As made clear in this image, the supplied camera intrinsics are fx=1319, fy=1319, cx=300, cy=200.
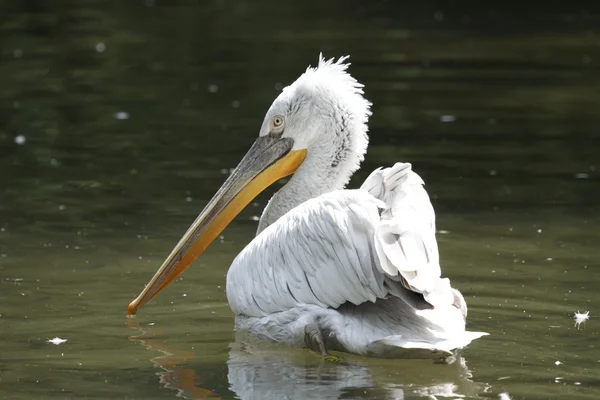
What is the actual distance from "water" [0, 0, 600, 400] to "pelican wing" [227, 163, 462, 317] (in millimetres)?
260

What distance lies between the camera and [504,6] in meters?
19.7

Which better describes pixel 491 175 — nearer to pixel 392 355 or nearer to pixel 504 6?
pixel 392 355

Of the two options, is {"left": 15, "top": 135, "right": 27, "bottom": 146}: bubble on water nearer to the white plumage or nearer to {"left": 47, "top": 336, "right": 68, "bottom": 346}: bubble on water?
{"left": 47, "top": 336, "right": 68, "bottom": 346}: bubble on water

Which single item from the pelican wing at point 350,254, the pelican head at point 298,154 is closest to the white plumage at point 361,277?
the pelican wing at point 350,254

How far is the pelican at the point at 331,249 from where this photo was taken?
490 centimetres

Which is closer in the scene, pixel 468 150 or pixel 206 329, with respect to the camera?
pixel 206 329

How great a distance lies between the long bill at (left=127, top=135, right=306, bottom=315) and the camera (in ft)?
19.7

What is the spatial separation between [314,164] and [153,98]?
20.9 ft

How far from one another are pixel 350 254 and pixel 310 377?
1.61 ft

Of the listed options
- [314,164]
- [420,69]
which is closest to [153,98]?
[420,69]

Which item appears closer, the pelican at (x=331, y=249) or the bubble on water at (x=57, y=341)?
the pelican at (x=331, y=249)

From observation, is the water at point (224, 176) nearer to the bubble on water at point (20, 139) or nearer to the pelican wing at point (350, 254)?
the bubble on water at point (20, 139)

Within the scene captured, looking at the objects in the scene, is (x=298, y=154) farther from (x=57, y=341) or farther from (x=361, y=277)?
(x=57, y=341)

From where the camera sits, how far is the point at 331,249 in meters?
5.13
